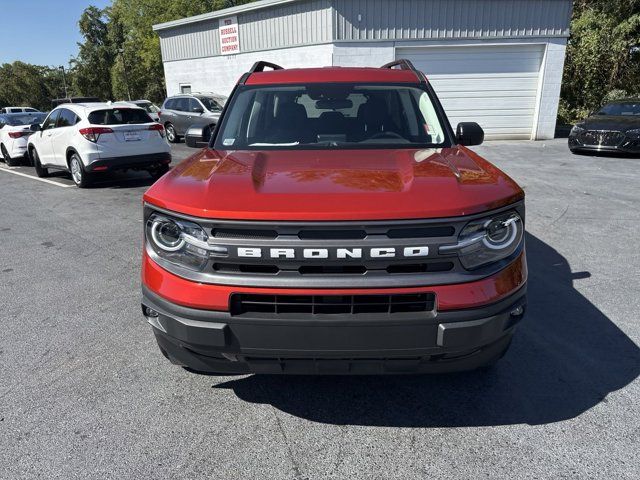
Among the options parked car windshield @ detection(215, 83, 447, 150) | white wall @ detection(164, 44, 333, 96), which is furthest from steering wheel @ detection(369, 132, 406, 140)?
white wall @ detection(164, 44, 333, 96)

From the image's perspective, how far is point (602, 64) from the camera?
760 inches

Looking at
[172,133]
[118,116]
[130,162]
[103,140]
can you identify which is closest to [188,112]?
[172,133]

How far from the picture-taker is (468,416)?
2582 mm

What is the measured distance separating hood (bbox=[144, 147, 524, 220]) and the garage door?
537 inches

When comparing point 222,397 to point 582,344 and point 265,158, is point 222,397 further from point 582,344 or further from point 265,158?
point 582,344

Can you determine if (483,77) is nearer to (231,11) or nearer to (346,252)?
(231,11)

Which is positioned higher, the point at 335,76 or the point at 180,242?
the point at 335,76

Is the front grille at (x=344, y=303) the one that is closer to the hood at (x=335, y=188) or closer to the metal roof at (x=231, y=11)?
the hood at (x=335, y=188)

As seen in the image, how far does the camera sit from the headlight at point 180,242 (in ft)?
7.06

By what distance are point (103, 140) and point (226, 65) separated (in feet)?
38.9

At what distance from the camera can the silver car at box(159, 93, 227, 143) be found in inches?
596

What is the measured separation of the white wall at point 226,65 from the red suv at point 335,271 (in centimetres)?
1401

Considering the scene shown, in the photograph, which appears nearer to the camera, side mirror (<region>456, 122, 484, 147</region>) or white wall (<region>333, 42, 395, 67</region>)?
side mirror (<region>456, 122, 484, 147</region>)

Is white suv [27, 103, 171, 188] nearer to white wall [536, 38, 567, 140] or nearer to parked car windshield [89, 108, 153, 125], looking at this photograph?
parked car windshield [89, 108, 153, 125]
